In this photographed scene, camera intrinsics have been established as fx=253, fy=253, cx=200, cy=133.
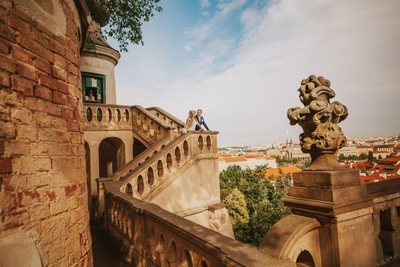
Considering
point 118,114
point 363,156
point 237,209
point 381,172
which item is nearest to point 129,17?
point 118,114

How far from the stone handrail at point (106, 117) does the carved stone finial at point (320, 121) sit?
32.0 feet

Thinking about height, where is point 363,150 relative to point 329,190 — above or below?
below

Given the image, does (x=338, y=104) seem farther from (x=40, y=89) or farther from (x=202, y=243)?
(x=40, y=89)

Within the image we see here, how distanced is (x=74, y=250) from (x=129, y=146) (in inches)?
388

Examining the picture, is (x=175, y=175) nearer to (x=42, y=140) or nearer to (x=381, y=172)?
(x=42, y=140)

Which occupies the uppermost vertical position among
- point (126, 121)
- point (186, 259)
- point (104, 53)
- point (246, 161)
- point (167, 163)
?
point (104, 53)

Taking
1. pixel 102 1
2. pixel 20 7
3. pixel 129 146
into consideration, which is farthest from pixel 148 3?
pixel 20 7

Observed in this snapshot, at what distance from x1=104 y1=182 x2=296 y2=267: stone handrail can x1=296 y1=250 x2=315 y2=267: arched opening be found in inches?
22.4

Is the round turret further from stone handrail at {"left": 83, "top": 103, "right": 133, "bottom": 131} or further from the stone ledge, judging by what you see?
the stone ledge

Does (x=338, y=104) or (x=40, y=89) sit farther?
(x=338, y=104)

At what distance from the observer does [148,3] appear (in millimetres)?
10211

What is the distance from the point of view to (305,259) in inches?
91.7

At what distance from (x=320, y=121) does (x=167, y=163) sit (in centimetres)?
631

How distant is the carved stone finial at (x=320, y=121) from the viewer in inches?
96.8
